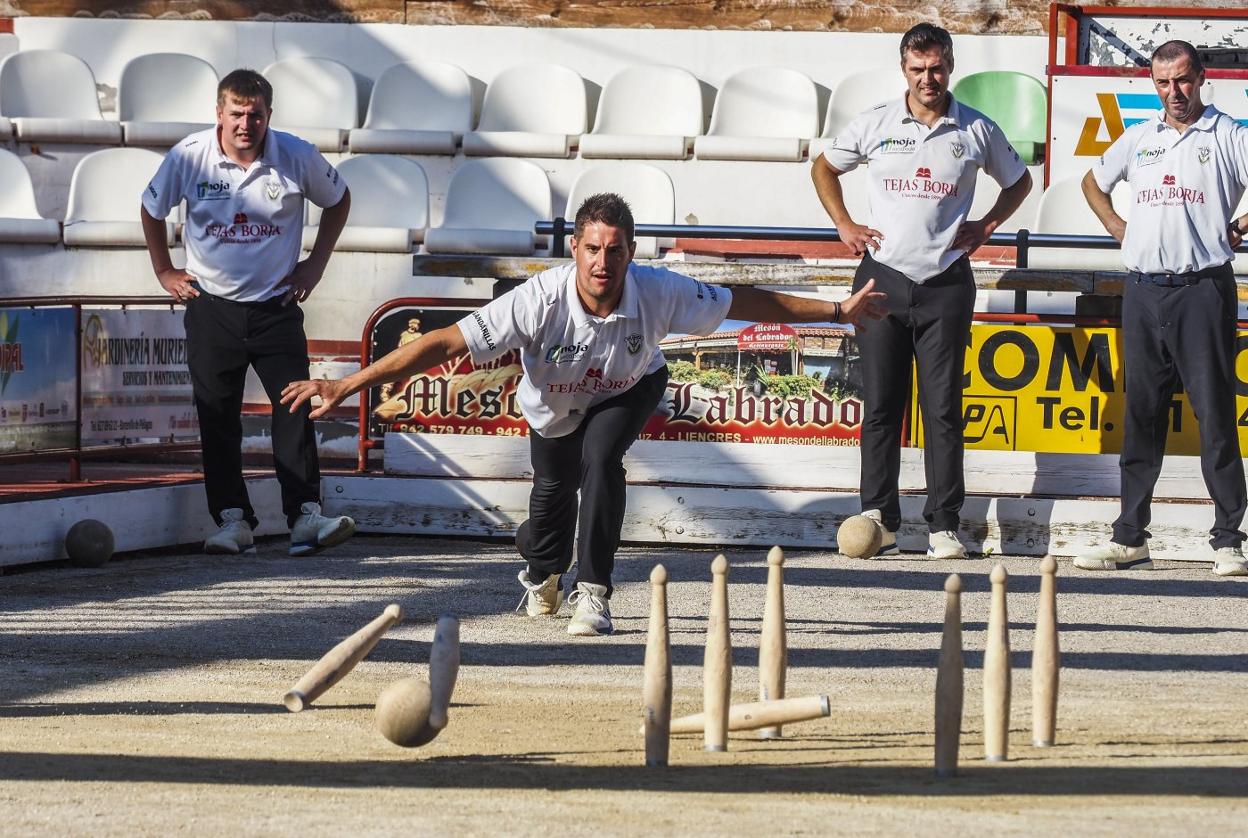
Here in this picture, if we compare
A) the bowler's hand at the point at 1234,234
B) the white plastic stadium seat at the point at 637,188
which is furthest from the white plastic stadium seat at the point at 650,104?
the bowler's hand at the point at 1234,234

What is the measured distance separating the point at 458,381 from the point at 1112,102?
229 inches

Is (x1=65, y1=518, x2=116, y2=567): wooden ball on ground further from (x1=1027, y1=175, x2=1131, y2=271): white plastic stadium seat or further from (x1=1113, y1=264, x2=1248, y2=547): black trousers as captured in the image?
(x1=1027, y1=175, x2=1131, y2=271): white plastic stadium seat

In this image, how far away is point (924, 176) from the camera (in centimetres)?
945

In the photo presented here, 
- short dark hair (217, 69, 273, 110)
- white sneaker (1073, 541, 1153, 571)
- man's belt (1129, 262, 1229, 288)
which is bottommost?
white sneaker (1073, 541, 1153, 571)

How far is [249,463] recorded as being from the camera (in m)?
12.4

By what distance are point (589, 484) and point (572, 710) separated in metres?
1.72

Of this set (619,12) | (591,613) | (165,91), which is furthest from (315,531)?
(619,12)

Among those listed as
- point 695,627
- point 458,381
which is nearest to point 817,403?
point 458,381

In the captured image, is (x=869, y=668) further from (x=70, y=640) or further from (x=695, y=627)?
(x=70, y=640)

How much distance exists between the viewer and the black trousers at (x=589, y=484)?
25.0 ft

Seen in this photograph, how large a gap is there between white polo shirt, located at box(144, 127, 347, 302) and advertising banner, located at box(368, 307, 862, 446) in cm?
112

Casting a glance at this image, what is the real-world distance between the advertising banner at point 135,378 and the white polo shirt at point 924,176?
14.3 feet

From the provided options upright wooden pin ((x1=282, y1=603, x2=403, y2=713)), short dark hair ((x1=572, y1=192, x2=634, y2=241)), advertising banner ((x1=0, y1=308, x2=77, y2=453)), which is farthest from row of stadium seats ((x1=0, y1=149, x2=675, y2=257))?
upright wooden pin ((x1=282, y1=603, x2=403, y2=713))

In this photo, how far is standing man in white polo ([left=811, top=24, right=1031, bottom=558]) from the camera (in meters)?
9.43
